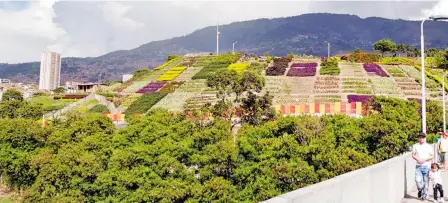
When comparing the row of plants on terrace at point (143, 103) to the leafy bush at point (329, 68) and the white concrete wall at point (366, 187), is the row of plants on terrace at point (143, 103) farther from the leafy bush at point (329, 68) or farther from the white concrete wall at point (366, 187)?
the white concrete wall at point (366, 187)

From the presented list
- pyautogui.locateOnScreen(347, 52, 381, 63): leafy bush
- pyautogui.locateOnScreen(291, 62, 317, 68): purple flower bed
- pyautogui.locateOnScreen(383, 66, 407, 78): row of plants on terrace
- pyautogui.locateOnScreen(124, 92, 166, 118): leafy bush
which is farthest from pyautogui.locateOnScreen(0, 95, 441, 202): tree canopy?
pyautogui.locateOnScreen(347, 52, 381, 63): leafy bush

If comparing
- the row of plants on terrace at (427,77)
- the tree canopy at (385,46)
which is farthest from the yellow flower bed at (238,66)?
the tree canopy at (385,46)

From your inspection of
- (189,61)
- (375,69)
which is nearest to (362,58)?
(375,69)

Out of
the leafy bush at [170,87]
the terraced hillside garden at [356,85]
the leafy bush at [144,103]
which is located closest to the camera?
the terraced hillside garden at [356,85]

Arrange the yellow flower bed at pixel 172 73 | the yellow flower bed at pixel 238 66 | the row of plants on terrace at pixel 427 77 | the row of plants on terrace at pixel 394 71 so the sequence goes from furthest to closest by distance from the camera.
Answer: the yellow flower bed at pixel 172 73, the yellow flower bed at pixel 238 66, the row of plants on terrace at pixel 394 71, the row of plants on terrace at pixel 427 77

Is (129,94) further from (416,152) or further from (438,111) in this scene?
(416,152)
